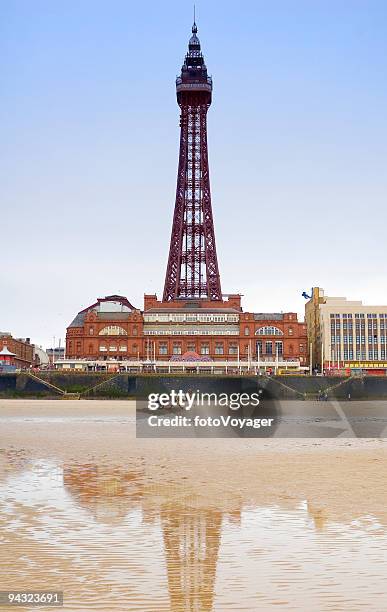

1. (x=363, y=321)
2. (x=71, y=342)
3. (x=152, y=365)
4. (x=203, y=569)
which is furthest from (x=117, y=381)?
(x=203, y=569)

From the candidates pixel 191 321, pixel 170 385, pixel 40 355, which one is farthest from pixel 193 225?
pixel 40 355

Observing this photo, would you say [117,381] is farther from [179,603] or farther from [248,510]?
[179,603]

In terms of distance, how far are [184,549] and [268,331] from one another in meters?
102

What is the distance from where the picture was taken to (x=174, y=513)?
39.4 feet

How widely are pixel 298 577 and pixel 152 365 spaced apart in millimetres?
96974

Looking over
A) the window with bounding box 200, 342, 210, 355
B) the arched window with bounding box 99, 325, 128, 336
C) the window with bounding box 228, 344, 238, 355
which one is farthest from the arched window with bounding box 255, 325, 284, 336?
the arched window with bounding box 99, 325, 128, 336

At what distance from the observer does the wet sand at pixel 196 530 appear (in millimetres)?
7699

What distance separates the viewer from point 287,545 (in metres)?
9.84

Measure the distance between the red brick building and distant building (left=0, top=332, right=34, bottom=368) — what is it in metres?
16.4

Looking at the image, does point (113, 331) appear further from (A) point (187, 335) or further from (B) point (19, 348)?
(B) point (19, 348)

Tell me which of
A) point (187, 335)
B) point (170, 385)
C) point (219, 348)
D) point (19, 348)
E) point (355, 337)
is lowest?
point (170, 385)

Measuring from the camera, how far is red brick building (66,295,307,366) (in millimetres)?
109000

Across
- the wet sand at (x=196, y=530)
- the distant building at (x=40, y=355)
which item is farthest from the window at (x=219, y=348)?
the wet sand at (x=196, y=530)

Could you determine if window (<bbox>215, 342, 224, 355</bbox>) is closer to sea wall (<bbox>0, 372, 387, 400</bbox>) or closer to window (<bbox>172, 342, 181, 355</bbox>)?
window (<bbox>172, 342, 181, 355</bbox>)
